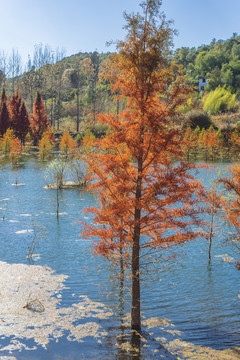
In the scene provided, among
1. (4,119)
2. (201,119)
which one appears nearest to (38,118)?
(4,119)

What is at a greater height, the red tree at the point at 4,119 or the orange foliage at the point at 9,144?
the red tree at the point at 4,119

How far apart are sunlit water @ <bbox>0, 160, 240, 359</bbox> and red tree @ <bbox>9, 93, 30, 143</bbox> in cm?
4309

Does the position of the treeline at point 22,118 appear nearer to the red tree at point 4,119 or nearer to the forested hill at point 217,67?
the red tree at point 4,119

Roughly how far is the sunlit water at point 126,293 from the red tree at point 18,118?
141ft

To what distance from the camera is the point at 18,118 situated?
6844 cm

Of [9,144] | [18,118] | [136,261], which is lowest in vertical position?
[136,261]

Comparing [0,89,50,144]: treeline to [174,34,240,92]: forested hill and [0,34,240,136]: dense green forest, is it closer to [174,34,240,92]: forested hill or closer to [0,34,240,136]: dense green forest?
[0,34,240,136]: dense green forest

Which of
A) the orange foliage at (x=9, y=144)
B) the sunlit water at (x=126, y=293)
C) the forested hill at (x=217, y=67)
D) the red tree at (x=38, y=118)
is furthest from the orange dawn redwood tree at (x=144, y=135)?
the forested hill at (x=217, y=67)

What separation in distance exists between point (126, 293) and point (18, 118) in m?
57.8

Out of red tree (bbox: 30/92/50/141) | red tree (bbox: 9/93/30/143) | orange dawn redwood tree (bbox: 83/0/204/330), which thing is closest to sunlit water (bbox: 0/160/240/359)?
orange dawn redwood tree (bbox: 83/0/204/330)

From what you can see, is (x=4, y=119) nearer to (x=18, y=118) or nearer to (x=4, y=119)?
(x=4, y=119)

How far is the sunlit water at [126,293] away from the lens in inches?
479

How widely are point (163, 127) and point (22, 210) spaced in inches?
759

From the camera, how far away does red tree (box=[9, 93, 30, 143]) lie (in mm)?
68312
